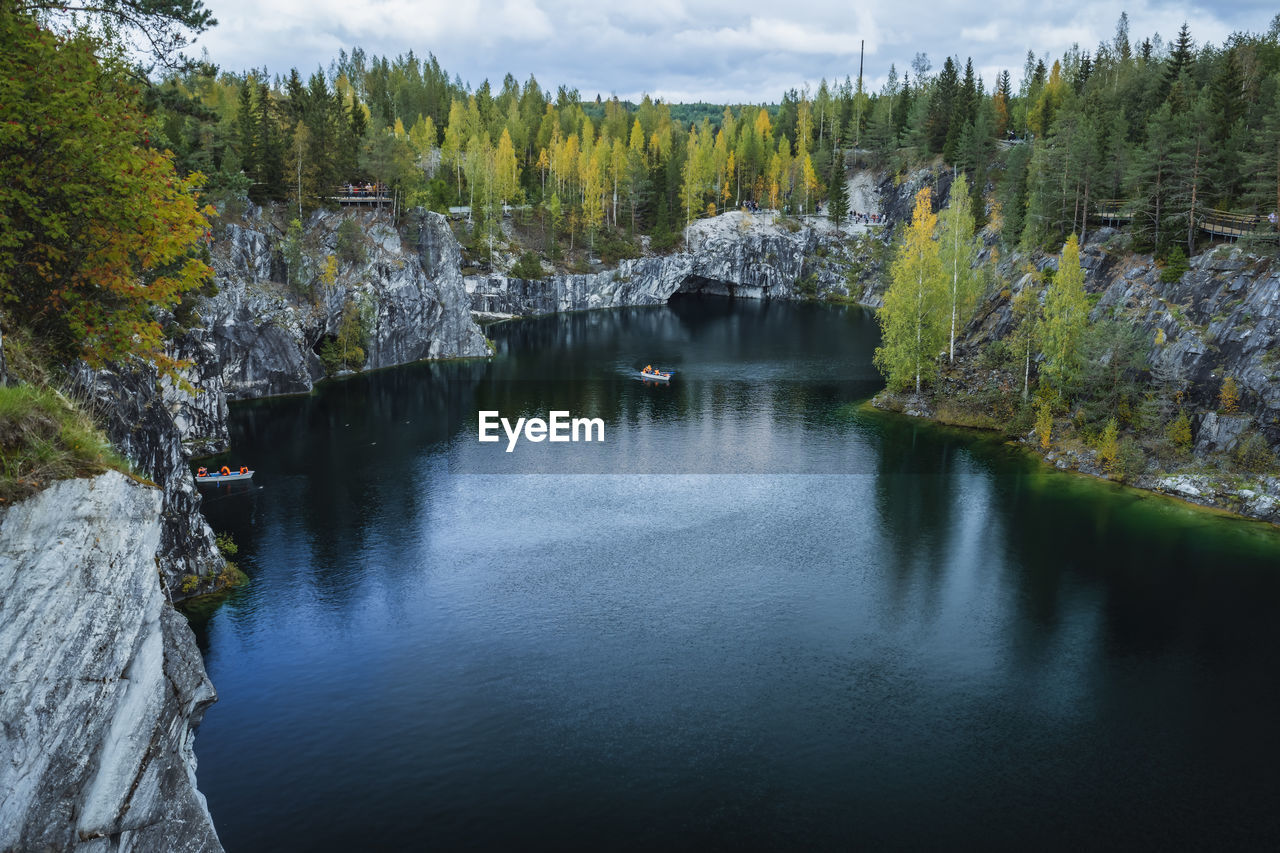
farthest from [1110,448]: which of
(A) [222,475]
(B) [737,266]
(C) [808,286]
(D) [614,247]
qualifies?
(D) [614,247]

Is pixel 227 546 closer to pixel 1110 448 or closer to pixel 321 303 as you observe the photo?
pixel 321 303

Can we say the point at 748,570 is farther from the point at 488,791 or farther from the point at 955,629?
the point at 488,791

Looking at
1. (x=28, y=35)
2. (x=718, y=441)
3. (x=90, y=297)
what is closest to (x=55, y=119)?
(x=28, y=35)

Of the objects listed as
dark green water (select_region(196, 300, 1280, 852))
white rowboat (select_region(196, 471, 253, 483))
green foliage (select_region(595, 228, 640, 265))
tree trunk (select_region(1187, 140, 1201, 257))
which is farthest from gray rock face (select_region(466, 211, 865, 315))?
white rowboat (select_region(196, 471, 253, 483))

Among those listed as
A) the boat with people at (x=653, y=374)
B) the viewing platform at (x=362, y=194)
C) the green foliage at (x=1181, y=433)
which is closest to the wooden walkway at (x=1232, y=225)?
the green foliage at (x=1181, y=433)

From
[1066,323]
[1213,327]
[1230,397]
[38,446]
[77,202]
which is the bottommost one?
[1230,397]

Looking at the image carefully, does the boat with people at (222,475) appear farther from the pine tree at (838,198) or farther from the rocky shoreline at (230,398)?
the pine tree at (838,198)

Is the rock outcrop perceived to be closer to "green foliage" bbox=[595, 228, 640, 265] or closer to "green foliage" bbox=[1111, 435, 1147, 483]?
"green foliage" bbox=[1111, 435, 1147, 483]
